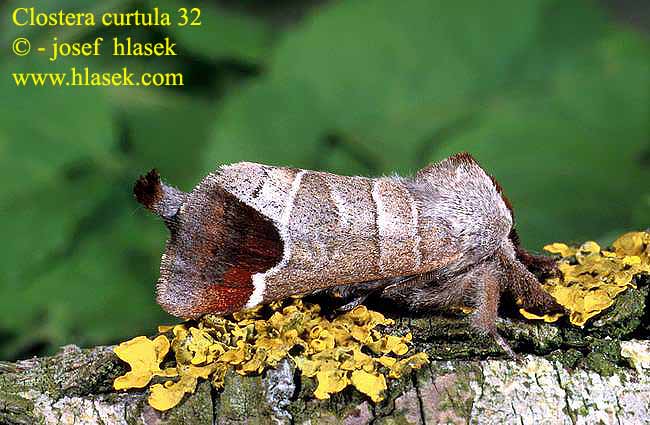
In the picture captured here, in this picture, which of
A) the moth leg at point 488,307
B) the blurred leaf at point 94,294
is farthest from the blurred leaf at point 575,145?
the blurred leaf at point 94,294

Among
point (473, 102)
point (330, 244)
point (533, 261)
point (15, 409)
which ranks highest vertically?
point (473, 102)

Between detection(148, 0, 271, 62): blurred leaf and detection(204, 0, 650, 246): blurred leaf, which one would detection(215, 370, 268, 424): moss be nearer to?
detection(204, 0, 650, 246): blurred leaf

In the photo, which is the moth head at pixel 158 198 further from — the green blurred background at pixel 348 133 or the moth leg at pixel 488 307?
the green blurred background at pixel 348 133

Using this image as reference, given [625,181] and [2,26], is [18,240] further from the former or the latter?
[625,181]

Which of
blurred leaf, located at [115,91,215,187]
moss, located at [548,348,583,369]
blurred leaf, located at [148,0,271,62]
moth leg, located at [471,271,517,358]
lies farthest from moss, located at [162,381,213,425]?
blurred leaf, located at [148,0,271,62]

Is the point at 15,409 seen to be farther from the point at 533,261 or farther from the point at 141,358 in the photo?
the point at 533,261

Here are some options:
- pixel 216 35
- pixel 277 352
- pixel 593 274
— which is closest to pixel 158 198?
pixel 277 352
